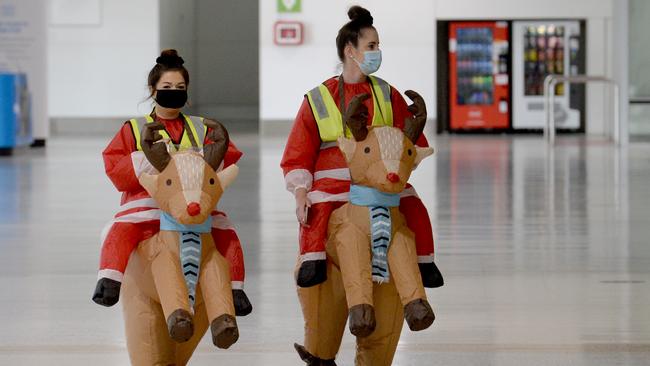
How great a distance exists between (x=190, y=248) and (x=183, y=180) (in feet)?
0.67

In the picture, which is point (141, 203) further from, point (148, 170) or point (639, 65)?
point (639, 65)

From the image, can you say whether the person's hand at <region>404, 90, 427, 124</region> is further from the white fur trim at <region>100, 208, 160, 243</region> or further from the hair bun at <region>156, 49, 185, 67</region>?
the white fur trim at <region>100, 208, 160, 243</region>

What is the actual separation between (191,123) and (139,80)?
909 inches

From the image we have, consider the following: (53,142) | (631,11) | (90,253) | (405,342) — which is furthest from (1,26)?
(405,342)

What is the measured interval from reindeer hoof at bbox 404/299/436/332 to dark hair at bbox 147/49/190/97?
0.98m

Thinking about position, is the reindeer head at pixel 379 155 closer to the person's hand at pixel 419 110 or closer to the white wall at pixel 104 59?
the person's hand at pixel 419 110


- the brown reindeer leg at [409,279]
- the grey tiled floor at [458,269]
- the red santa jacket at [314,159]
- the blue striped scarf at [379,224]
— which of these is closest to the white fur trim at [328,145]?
the red santa jacket at [314,159]

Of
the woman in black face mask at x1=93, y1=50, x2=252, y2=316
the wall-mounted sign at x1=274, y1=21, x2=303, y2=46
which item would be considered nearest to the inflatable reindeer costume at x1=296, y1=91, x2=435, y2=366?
the woman in black face mask at x1=93, y1=50, x2=252, y2=316

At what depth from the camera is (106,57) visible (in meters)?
26.9

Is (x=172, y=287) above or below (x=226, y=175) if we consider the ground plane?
below

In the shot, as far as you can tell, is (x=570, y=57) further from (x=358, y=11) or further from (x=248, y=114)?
(x=358, y=11)

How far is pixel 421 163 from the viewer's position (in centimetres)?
1634

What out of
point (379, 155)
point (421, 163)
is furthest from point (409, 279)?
point (421, 163)

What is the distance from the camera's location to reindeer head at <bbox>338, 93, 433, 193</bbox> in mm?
4246
